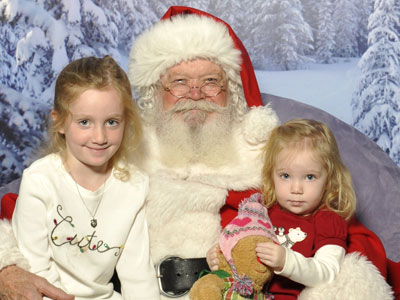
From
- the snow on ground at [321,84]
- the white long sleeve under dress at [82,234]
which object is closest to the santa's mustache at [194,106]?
the white long sleeve under dress at [82,234]

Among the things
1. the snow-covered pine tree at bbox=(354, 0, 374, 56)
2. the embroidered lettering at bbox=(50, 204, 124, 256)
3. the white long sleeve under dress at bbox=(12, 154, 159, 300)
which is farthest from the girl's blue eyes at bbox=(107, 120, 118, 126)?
the snow-covered pine tree at bbox=(354, 0, 374, 56)

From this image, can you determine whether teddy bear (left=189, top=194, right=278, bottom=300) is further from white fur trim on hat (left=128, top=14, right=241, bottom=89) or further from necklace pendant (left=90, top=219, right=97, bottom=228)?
white fur trim on hat (left=128, top=14, right=241, bottom=89)

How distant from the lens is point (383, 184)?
2.91 m

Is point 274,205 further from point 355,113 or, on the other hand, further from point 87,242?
point 355,113

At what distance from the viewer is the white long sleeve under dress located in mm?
2213

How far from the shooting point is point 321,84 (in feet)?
13.5

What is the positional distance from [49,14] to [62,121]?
1822 mm

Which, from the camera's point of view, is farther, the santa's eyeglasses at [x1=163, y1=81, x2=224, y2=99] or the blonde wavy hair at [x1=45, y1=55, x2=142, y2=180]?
the santa's eyeglasses at [x1=163, y1=81, x2=224, y2=99]

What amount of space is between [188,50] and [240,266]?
43.9 inches

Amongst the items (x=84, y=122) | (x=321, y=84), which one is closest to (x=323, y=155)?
(x=84, y=122)

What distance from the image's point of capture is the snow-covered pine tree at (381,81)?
408cm

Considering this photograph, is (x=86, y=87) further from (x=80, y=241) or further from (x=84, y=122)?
(x=80, y=241)

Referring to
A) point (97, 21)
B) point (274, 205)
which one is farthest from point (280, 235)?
point (97, 21)

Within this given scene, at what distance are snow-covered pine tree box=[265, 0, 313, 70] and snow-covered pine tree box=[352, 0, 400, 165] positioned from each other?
454 millimetres
